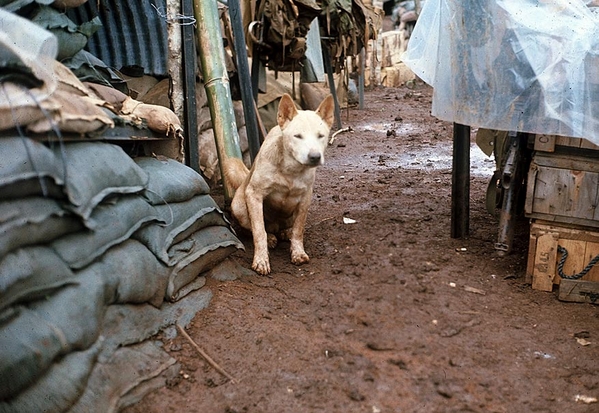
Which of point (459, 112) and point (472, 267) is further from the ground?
point (459, 112)

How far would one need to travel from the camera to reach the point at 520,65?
11.5 feet

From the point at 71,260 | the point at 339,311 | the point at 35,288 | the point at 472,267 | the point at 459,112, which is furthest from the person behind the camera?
the point at 472,267

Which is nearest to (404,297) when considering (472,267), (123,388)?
(472,267)

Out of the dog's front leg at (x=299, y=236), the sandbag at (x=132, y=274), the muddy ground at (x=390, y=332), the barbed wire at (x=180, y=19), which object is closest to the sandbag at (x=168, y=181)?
the sandbag at (x=132, y=274)

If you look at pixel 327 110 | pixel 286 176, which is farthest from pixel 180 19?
pixel 286 176

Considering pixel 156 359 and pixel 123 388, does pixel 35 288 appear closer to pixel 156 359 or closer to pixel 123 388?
pixel 123 388

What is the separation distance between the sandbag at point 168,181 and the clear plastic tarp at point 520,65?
177 centimetres

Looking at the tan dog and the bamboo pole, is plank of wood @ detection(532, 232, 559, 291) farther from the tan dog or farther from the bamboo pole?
the bamboo pole

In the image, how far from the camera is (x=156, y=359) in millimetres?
2732

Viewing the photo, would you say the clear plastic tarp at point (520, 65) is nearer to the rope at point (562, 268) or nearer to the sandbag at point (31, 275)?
the rope at point (562, 268)

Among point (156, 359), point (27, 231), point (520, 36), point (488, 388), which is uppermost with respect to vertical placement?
point (520, 36)

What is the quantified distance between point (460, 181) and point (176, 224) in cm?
227

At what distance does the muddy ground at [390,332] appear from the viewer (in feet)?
8.64

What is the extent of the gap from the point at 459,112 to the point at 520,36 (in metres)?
0.60
